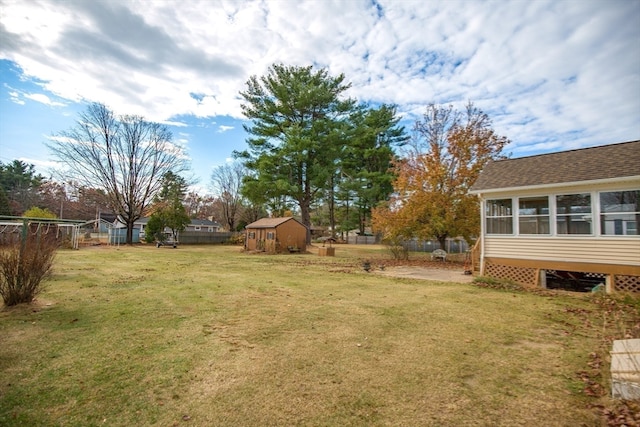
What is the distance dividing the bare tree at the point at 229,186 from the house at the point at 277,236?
20.4 m

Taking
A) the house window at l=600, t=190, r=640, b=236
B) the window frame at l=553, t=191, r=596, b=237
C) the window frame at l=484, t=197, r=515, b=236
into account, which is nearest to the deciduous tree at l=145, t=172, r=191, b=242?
the window frame at l=484, t=197, r=515, b=236

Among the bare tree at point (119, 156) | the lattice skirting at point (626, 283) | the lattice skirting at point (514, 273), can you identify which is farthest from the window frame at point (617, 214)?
the bare tree at point (119, 156)

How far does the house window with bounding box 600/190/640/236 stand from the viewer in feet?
29.0

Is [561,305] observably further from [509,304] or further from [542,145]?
[542,145]

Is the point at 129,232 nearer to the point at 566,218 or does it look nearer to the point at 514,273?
the point at 514,273

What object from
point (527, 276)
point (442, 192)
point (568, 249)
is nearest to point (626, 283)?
point (568, 249)

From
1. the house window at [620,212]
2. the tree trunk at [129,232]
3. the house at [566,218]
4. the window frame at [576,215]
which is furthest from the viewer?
the tree trunk at [129,232]

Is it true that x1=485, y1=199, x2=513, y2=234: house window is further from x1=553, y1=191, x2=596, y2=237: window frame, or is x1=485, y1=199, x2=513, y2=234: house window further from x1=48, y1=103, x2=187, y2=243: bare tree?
x1=48, y1=103, x2=187, y2=243: bare tree

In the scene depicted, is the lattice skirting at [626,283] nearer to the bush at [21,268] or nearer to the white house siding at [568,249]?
the white house siding at [568,249]

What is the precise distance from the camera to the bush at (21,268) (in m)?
6.26

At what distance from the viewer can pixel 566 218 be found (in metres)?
10.1

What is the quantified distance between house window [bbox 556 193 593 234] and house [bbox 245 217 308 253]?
18.4 metres

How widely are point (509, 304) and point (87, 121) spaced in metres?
35.5

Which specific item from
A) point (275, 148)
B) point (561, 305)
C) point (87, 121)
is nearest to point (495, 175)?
point (561, 305)
